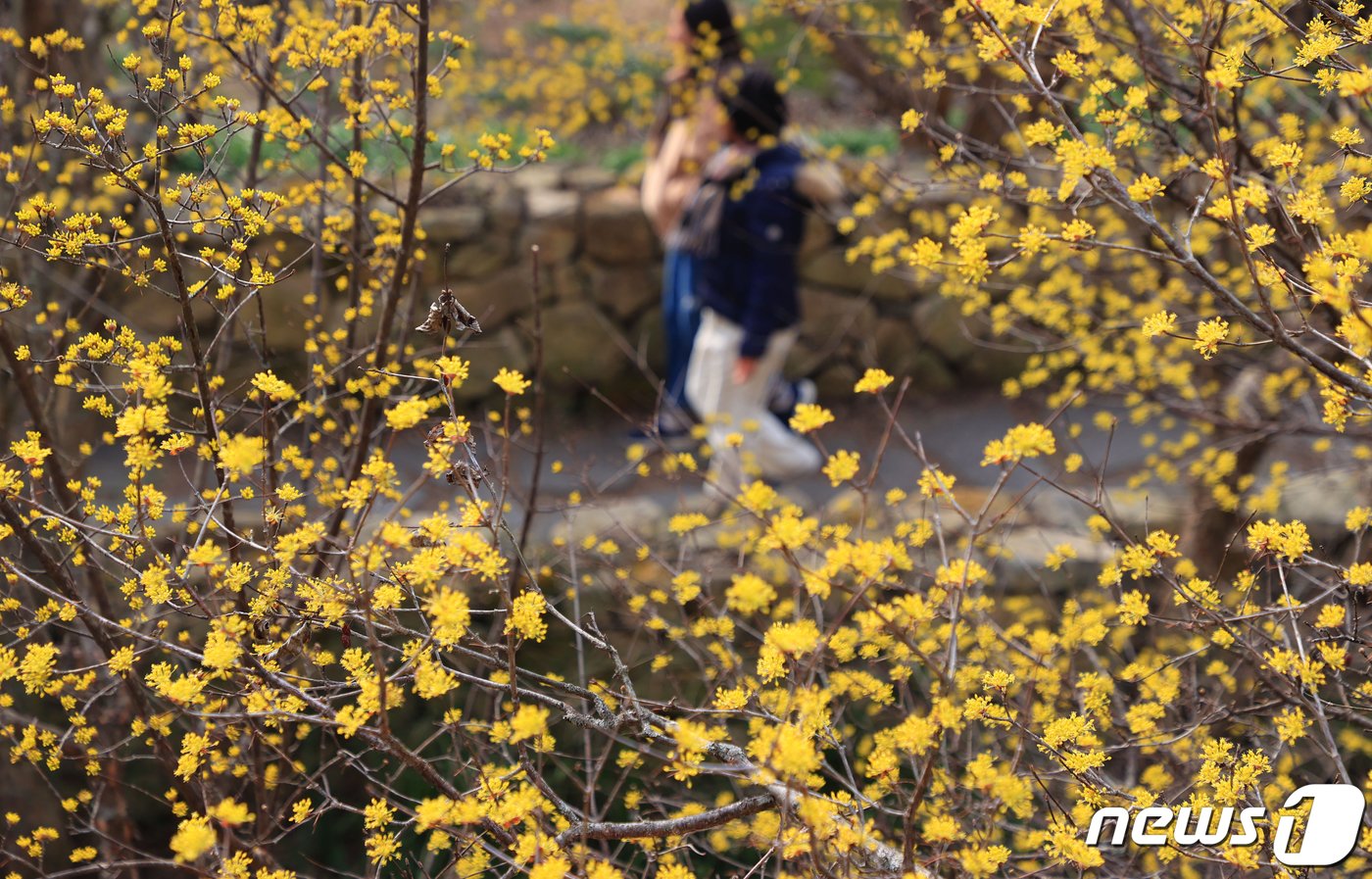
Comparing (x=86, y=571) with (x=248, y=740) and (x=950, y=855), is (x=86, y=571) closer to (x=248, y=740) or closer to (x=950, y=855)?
(x=248, y=740)

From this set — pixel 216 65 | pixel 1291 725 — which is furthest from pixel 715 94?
pixel 1291 725

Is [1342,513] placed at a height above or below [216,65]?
below

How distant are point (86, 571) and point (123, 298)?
3512 millimetres

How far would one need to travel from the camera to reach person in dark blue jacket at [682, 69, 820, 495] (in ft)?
13.4

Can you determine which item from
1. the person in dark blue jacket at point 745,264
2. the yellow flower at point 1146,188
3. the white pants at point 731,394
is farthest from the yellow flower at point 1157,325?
the white pants at point 731,394

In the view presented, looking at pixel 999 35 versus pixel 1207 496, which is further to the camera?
pixel 1207 496

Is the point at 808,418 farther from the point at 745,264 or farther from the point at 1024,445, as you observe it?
the point at 745,264

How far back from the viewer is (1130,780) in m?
2.57

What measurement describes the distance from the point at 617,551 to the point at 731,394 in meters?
1.95

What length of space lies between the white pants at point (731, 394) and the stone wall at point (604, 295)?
48.8 inches

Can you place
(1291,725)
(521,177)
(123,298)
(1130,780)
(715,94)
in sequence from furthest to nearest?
1. (521,177)
2. (123,298)
3. (715,94)
4. (1130,780)
5. (1291,725)

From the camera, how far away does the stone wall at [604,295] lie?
19.7 ft

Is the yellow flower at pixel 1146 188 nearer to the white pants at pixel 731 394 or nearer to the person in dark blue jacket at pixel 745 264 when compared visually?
the person in dark blue jacket at pixel 745 264

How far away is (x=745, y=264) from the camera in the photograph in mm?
4348
